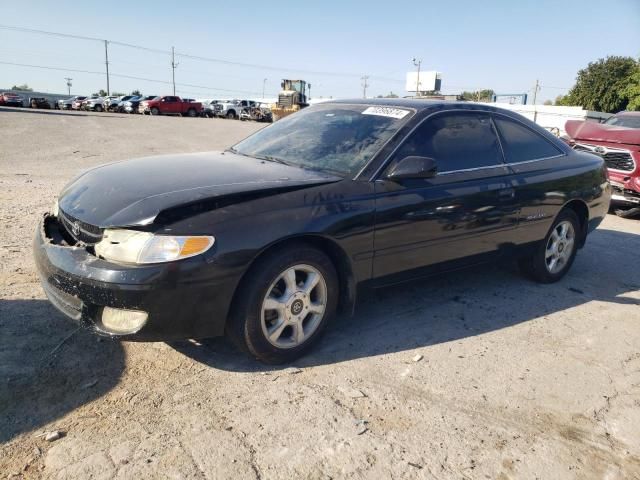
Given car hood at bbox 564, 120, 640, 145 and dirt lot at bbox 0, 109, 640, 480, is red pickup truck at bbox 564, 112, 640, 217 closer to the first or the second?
car hood at bbox 564, 120, 640, 145

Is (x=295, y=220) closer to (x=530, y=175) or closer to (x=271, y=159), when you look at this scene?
(x=271, y=159)

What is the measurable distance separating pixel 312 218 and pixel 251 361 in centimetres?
95

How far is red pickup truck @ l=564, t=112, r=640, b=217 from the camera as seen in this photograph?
8258 millimetres

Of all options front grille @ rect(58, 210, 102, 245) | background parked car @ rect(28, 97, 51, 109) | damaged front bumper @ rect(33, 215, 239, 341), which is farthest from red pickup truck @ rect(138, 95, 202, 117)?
damaged front bumper @ rect(33, 215, 239, 341)

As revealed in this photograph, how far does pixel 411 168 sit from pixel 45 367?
2.49m

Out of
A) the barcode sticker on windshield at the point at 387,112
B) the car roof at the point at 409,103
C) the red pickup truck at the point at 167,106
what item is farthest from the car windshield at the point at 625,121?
the red pickup truck at the point at 167,106

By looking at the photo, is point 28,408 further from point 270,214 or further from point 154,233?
point 270,214

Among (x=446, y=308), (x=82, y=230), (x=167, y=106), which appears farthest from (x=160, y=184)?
(x=167, y=106)

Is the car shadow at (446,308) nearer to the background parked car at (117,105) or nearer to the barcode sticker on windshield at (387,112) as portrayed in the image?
the barcode sticker on windshield at (387,112)

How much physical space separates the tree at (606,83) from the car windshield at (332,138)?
53.2 m

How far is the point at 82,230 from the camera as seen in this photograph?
9.54ft

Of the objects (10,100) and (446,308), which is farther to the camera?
(10,100)

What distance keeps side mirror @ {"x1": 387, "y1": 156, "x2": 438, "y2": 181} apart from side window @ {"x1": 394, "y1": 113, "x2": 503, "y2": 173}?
13cm

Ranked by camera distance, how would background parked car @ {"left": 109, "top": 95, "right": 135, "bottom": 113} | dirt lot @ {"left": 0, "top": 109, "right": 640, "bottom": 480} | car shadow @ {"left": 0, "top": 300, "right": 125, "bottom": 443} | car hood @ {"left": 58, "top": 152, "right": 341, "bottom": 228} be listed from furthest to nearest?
background parked car @ {"left": 109, "top": 95, "right": 135, "bottom": 113} < car hood @ {"left": 58, "top": 152, "right": 341, "bottom": 228} < car shadow @ {"left": 0, "top": 300, "right": 125, "bottom": 443} < dirt lot @ {"left": 0, "top": 109, "right": 640, "bottom": 480}
